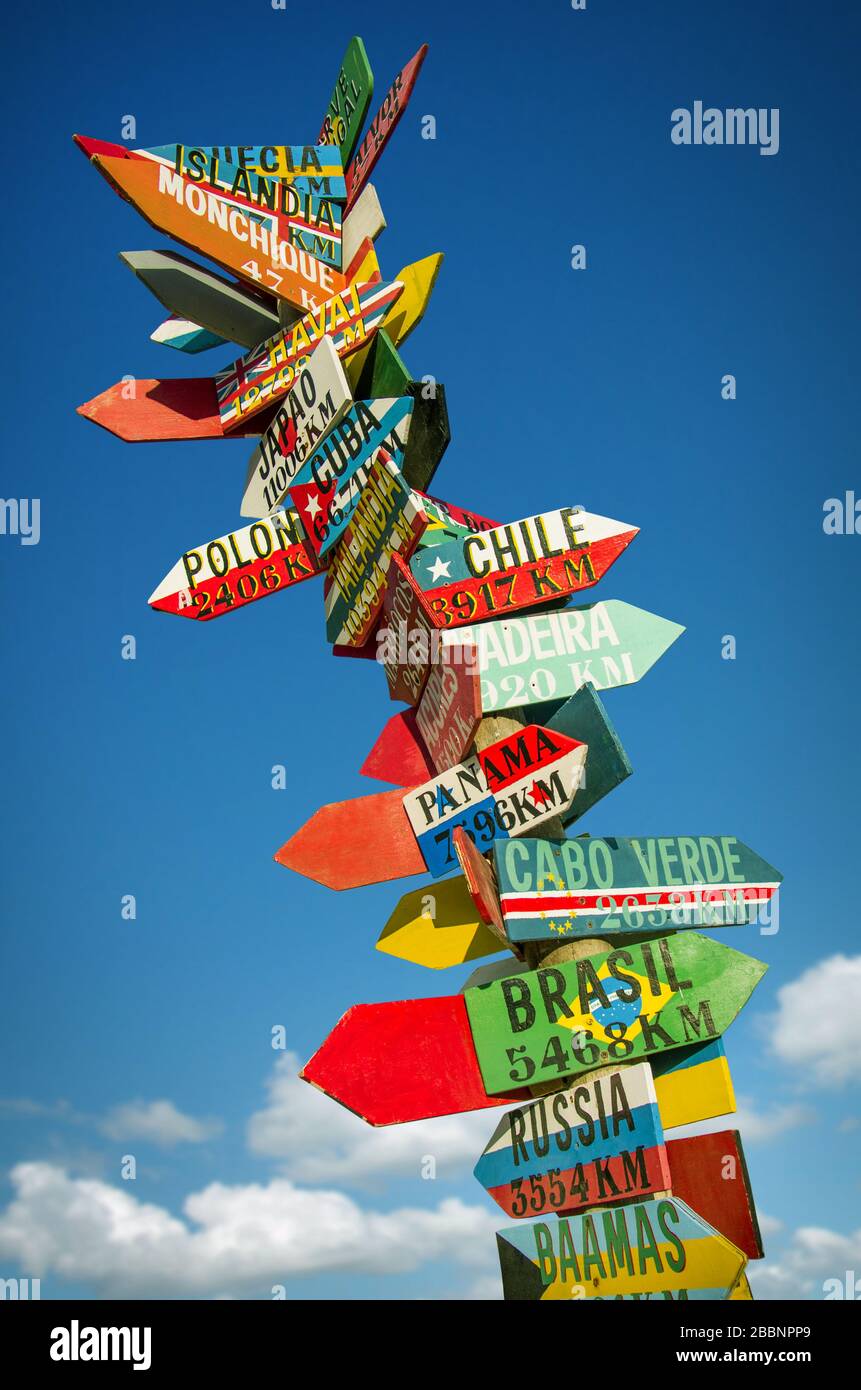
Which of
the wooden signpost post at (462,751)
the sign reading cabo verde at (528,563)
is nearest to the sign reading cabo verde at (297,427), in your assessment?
the wooden signpost post at (462,751)

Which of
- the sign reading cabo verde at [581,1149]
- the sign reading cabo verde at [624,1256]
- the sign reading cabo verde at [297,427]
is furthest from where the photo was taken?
the sign reading cabo verde at [297,427]

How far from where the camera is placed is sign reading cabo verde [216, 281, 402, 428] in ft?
23.1

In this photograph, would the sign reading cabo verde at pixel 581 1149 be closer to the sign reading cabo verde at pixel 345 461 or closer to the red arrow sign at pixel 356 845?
the red arrow sign at pixel 356 845

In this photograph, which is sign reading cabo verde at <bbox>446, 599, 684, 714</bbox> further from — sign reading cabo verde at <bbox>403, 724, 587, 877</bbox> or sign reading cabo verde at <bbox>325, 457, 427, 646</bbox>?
sign reading cabo verde at <bbox>325, 457, 427, 646</bbox>

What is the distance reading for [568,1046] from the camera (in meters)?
5.43

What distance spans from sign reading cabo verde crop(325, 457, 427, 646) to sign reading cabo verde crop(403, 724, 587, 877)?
97 cm

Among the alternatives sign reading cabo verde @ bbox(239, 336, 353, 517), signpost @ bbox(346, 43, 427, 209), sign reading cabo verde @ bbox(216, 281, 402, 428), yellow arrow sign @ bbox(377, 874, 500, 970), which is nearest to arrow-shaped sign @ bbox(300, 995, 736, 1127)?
yellow arrow sign @ bbox(377, 874, 500, 970)

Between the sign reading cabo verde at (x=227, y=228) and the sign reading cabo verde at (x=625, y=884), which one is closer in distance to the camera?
the sign reading cabo verde at (x=625, y=884)

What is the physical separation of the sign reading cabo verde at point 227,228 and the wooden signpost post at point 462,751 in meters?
0.02

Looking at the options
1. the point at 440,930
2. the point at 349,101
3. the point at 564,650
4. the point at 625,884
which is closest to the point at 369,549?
the point at 564,650

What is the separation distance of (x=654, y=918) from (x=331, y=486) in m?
2.66

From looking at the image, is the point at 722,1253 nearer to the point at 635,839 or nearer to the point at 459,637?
the point at 635,839

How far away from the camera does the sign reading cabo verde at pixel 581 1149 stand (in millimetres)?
5184

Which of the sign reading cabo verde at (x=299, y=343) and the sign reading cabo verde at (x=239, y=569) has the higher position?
the sign reading cabo verde at (x=299, y=343)
